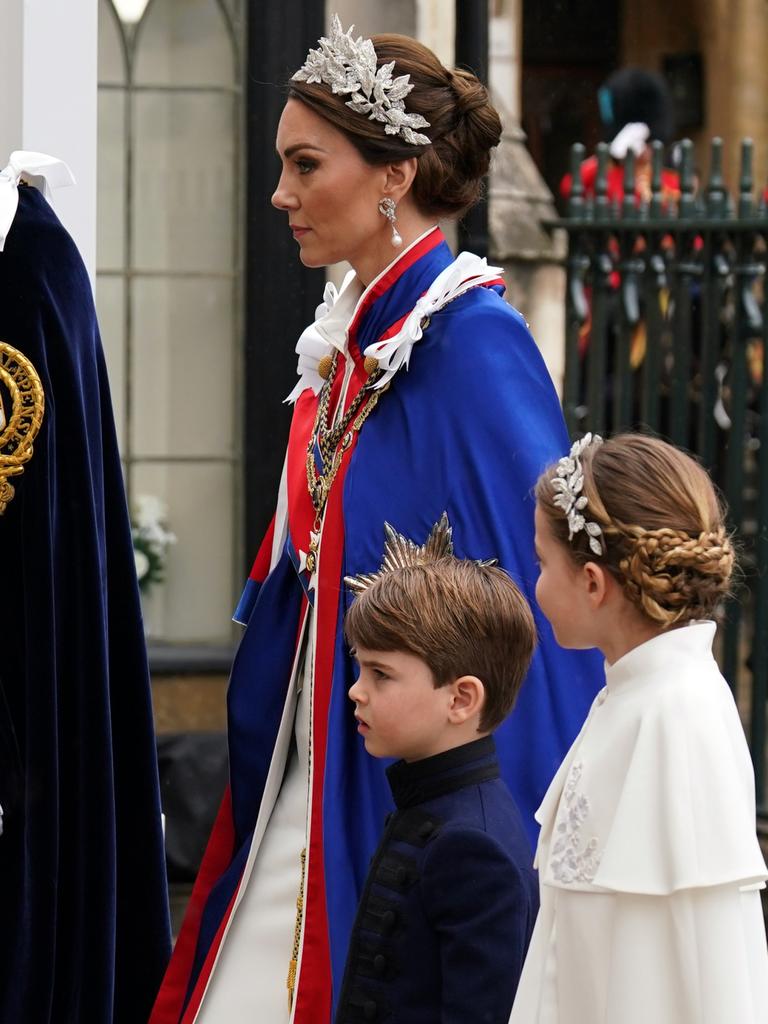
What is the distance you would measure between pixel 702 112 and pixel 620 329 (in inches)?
317

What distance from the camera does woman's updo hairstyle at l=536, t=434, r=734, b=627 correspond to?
2.18 meters

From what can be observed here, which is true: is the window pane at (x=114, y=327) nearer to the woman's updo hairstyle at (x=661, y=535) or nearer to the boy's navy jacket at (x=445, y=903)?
the boy's navy jacket at (x=445, y=903)

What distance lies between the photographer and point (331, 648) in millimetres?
2871

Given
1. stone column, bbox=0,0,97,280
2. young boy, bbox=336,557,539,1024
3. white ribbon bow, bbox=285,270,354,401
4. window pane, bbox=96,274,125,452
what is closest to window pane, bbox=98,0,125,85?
window pane, bbox=96,274,125,452

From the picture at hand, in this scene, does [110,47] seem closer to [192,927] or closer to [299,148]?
[299,148]

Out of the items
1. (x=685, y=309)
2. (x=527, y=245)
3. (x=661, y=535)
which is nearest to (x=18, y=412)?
(x=661, y=535)

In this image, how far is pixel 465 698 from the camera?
244cm

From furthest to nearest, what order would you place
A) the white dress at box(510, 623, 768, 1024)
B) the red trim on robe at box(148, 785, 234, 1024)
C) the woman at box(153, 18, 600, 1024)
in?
the red trim on robe at box(148, 785, 234, 1024), the woman at box(153, 18, 600, 1024), the white dress at box(510, 623, 768, 1024)

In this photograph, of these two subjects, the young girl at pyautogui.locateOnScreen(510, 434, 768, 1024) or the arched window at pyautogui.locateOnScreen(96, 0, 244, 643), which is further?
the arched window at pyautogui.locateOnScreen(96, 0, 244, 643)

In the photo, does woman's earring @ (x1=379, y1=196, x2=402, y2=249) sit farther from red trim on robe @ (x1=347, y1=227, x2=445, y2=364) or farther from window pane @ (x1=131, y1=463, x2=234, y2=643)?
window pane @ (x1=131, y1=463, x2=234, y2=643)

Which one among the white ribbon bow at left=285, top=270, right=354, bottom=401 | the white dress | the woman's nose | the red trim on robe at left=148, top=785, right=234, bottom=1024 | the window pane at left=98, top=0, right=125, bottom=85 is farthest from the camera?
the window pane at left=98, top=0, right=125, bottom=85

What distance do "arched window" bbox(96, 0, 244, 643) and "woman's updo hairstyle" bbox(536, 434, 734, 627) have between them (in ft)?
12.6

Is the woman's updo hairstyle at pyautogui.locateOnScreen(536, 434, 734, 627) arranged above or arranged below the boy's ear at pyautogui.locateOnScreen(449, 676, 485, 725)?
above

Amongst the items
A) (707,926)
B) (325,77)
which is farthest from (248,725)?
(707,926)
